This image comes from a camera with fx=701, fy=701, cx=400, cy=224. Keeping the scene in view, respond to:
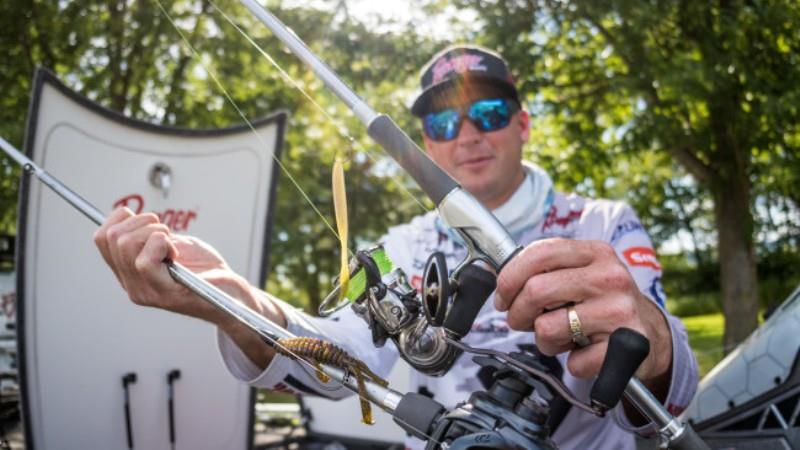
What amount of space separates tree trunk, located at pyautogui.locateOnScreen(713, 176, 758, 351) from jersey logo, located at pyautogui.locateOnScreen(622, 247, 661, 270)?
357 inches

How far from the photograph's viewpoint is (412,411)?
1.33 metres

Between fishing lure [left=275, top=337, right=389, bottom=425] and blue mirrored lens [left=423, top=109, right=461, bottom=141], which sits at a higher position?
blue mirrored lens [left=423, top=109, right=461, bottom=141]

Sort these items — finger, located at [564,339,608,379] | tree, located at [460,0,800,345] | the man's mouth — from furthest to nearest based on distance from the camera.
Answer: tree, located at [460,0,800,345], the man's mouth, finger, located at [564,339,608,379]

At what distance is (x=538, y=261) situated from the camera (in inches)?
46.4

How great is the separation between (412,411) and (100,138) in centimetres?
440

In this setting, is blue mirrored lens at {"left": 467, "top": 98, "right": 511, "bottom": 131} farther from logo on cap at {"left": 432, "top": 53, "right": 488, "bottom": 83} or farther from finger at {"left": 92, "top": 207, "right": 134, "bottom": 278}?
finger at {"left": 92, "top": 207, "right": 134, "bottom": 278}

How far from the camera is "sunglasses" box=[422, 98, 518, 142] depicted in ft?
9.41

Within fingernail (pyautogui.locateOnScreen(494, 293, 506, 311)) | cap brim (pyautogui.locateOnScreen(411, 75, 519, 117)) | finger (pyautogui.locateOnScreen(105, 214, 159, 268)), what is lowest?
fingernail (pyautogui.locateOnScreen(494, 293, 506, 311))

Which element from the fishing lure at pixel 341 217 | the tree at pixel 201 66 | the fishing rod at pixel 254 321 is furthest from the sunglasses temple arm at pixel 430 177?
the tree at pixel 201 66

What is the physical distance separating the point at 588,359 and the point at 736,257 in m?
10.9

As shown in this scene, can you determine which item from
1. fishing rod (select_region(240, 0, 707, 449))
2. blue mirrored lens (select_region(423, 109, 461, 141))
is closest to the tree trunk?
blue mirrored lens (select_region(423, 109, 461, 141))

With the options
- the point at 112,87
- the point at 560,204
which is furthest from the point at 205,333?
the point at 112,87

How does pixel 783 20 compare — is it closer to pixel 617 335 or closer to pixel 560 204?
pixel 560 204

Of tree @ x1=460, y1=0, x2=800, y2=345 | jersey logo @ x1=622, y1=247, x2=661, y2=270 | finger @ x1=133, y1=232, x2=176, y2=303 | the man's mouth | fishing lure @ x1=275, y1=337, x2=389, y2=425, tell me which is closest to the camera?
fishing lure @ x1=275, y1=337, x2=389, y2=425
